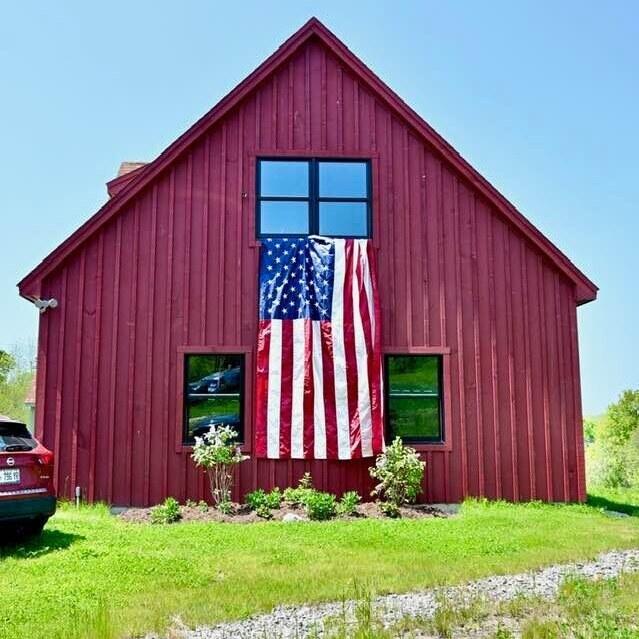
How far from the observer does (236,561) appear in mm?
7086

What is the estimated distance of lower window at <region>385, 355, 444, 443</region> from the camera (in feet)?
38.1

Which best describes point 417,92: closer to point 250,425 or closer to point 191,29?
point 191,29

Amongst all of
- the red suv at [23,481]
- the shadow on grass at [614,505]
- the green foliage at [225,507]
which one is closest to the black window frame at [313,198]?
the green foliage at [225,507]

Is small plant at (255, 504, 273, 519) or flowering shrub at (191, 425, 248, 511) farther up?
flowering shrub at (191, 425, 248, 511)

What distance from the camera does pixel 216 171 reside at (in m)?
11.9

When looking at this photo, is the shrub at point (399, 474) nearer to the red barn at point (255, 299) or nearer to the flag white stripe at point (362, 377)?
the flag white stripe at point (362, 377)

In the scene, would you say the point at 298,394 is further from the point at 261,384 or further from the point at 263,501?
the point at 263,501

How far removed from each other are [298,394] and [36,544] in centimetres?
480

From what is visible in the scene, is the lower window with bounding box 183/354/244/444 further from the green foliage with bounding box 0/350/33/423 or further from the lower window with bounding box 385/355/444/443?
the green foliage with bounding box 0/350/33/423

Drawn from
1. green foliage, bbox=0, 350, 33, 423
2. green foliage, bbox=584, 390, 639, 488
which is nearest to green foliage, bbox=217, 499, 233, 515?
green foliage, bbox=584, 390, 639, 488

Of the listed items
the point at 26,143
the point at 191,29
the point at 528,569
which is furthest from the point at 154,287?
the point at 528,569

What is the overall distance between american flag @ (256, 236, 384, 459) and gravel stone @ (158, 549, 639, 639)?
4.92 meters

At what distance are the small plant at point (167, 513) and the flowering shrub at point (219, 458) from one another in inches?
27.7

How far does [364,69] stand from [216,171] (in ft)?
11.0
